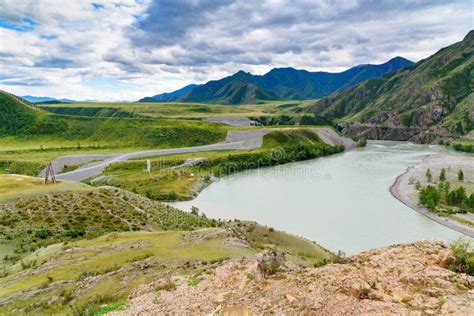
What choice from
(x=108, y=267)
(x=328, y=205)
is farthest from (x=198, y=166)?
(x=108, y=267)

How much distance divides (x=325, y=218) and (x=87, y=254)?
125ft

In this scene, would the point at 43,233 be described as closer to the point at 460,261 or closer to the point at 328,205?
the point at 460,261

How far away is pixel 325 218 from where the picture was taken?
178ft

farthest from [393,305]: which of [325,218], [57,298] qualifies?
[325,218]

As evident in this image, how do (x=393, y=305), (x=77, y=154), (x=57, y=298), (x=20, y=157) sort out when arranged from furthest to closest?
1. (x=77, y=154)
2. (x=20, y=157)
3. (x=57, y=298)
4. (x=393, y=305)

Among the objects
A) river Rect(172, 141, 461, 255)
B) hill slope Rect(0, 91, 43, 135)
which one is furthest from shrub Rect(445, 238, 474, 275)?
hill slope Rect(0, 91, 43, 135)

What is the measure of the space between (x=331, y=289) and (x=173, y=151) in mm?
105461

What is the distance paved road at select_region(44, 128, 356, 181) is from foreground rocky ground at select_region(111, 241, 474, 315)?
70.6m

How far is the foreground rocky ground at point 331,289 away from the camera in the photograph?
10.7m

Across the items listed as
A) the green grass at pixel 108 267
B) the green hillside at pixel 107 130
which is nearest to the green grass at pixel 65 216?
the green grass at pixel 108 267

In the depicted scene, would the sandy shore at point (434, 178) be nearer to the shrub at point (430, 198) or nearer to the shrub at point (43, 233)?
the shrub at point (430, 198)

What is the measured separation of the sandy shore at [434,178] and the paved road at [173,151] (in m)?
47.2

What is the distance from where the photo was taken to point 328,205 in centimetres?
6144

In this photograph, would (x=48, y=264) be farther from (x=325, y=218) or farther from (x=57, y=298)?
(x=325, y=218)
